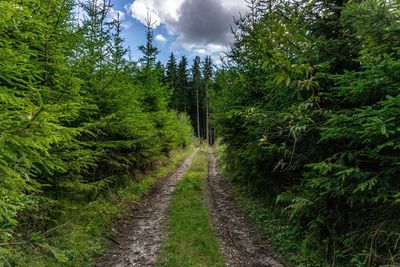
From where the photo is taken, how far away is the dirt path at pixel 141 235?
6723mm

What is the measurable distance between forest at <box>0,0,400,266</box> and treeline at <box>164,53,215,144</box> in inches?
1619

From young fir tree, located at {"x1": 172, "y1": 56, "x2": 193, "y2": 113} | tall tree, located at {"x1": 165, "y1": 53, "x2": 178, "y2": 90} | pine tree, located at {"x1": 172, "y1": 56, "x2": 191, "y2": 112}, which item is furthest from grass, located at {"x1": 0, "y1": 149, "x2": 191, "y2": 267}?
tall tree, located at {"x1": 165, "y1": 53, "x2": 178, "y2": 90}

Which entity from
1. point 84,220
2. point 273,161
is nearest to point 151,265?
point 84,220

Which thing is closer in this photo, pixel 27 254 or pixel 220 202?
pixel 27 254

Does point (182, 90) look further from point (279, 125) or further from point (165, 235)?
point (279, 125)

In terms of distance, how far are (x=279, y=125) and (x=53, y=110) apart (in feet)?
17.3

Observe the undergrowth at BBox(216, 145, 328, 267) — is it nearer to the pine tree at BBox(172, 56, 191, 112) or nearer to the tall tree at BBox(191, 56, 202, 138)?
the pine tree at BBox(172, 56, 191, 112)

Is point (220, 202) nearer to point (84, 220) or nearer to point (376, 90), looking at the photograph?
point (84, 220)

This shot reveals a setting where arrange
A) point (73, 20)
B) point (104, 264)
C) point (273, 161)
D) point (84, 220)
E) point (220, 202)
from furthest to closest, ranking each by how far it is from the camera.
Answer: point (220, 202), point (273, 161), point (84, 220), point (73, 20), point (104, 264)

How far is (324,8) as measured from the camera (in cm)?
699

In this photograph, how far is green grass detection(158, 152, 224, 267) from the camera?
649 cm

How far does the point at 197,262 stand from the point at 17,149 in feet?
14.4

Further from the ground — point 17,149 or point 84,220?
point 17,149

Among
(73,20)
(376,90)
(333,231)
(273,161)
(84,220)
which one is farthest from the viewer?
(273,161)
